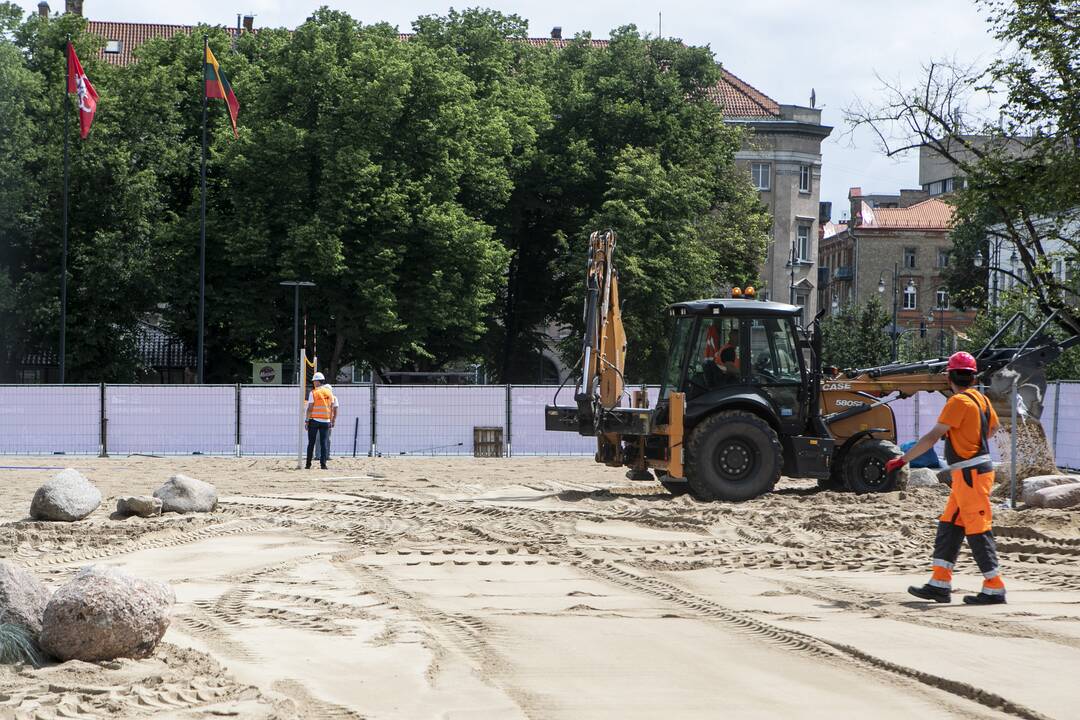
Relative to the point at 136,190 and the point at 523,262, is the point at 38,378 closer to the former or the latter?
the point at 136,190

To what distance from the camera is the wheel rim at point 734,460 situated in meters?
18.8

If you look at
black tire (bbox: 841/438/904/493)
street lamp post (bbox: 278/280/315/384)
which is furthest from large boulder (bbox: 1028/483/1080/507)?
street lamp post (bbox: 278/280/315/384)

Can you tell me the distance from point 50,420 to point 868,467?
1925 centimetres

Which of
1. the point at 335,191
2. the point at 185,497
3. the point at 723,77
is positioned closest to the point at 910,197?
the point at 723,77

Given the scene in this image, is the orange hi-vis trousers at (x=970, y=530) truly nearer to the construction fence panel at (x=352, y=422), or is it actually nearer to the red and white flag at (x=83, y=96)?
the construction fence panel at (x=352, y=422)

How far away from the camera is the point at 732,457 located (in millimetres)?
18859

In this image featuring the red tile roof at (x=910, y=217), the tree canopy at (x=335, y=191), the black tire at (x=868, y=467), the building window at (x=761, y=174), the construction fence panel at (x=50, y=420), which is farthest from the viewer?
the red tile roof at (x=910, y=217)

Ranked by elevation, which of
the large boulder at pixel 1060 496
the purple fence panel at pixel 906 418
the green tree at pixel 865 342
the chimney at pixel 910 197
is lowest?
the large boulder at pixel 1060 496

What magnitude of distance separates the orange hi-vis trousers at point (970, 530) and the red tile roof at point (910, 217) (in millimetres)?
90913

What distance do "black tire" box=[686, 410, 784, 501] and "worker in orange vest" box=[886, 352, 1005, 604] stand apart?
7.93 m

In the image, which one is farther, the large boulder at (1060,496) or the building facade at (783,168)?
the building facade at (783,168)

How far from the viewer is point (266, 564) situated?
12797 millimetres

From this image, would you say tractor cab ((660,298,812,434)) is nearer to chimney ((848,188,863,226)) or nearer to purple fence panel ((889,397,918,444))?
purple fence panel ((889,397,918,444))

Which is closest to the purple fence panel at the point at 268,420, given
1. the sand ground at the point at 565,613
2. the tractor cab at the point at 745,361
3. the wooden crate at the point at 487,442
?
the wooden crate at the point at 487,442
